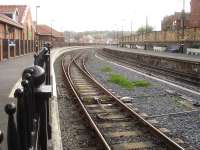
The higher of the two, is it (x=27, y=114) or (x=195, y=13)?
(x=195, y=13)

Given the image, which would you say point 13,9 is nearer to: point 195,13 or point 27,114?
point 195,13

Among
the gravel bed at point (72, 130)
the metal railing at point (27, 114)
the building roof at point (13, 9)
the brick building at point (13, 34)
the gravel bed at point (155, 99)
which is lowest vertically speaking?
the gravel bed at point (72, 130)

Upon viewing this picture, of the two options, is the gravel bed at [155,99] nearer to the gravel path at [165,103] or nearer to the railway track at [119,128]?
the gravel path at [165,103]

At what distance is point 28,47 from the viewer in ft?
155

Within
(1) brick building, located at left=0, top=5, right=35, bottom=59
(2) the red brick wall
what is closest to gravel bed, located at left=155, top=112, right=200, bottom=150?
(1) brick building, located at left=0, top=5, right=35, bottom=59

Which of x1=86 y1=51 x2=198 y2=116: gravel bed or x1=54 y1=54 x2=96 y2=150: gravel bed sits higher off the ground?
x1=86 y1=51 x2=198 y2=116: gravel bed

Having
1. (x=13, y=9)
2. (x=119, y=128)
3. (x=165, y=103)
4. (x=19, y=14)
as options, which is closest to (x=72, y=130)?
(x=119, y=128)

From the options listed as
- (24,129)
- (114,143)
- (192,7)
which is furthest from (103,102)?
(192,7)

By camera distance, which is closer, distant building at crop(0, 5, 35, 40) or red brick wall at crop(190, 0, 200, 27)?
distant building at crop(0, 5, 35, 40)

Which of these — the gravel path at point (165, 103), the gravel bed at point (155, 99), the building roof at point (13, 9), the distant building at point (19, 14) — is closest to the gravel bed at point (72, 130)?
the gravel path at point (165, 103)

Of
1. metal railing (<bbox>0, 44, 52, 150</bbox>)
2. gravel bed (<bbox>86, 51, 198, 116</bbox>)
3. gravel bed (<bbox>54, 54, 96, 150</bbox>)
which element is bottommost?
gravel bed (<bbox>54, 54, 96, 150</bbox>)

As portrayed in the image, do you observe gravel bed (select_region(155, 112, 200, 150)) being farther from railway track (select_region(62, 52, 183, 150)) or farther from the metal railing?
the metal railing

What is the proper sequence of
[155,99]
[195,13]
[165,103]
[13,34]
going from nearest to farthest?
[165,103], [155,99], [13,34], [195,13]

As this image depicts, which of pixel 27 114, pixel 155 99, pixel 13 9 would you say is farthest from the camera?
pixel 13 9
